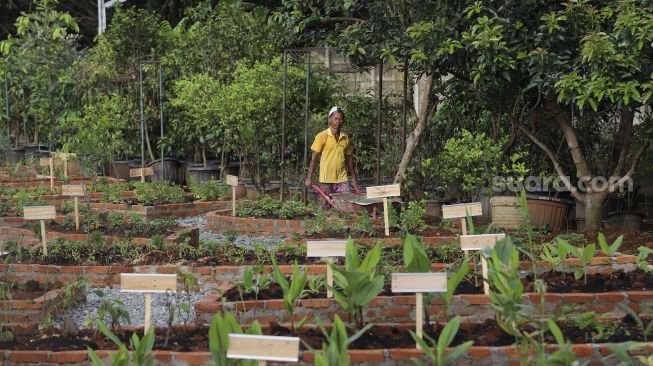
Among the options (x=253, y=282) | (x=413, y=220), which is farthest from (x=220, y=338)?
(x=413, y=220)

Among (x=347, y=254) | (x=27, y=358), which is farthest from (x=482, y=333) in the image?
(x=27, y=358)

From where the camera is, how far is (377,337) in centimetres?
551

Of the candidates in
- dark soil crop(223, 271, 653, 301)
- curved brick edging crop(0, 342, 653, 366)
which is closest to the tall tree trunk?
dark soil crop(223, 271, 653, 301)

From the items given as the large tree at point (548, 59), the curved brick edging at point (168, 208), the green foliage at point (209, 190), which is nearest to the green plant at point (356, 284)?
the large tree at point (548, 59)

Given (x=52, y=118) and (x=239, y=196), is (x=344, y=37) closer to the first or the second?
(x=239, y=196)

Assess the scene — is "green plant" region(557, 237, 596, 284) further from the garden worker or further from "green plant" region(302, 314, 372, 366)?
the garden worker

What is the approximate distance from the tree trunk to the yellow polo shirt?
8.08 feet

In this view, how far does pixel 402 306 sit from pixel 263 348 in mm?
1970

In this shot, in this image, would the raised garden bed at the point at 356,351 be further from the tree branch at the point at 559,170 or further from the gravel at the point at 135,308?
the tree branch at the point at 559,170

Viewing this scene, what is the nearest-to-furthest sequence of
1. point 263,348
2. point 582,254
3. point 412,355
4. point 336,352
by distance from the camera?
point 263,348 → point 336,352 → point 412,355 → point 582,254

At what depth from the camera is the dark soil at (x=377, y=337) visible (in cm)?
537

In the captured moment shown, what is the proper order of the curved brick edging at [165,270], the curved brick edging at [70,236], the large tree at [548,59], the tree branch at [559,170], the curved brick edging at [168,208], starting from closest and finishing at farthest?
the curved brick edging at [165,270] → the large tree at [548,59] → the curved brick edging at [70,236] → the tree branch at [559,170] → the curved brick edging at [168,208]

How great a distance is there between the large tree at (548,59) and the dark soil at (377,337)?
3191mm

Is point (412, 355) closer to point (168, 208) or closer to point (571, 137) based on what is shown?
point (571, 137)
